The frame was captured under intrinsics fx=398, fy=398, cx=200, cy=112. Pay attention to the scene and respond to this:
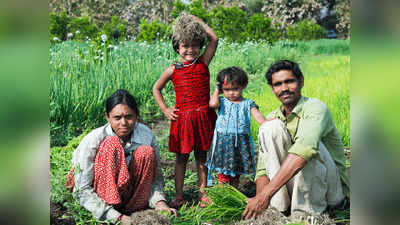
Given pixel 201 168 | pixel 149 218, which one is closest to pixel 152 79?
pixel 201 168

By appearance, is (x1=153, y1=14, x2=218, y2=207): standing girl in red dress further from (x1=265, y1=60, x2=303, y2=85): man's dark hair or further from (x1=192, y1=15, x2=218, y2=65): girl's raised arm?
(x1=265, y1=60, x2=303, y2=85): man's dark hair

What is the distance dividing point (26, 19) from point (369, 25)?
3.17 m

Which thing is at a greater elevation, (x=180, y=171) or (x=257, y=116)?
(x=257, y=116)

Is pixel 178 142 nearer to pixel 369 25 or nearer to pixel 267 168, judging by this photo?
pixel 267 168

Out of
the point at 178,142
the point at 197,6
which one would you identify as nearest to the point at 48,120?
the point at 178,142

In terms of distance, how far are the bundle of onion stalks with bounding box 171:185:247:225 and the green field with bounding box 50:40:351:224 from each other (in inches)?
15.7

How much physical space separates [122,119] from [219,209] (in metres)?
1.14

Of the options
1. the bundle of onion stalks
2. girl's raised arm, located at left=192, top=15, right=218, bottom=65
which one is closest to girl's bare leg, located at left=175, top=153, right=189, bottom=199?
the bundle of onion stalks

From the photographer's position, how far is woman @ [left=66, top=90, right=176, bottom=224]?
126 inches

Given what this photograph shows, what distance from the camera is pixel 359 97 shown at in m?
3.81

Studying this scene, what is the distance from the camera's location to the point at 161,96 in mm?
3623

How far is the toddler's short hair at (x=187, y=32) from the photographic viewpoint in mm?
3494

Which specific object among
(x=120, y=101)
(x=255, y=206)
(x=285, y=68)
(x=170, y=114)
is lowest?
(x=255, y=206)

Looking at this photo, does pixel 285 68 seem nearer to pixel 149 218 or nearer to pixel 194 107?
pixel 194 107
